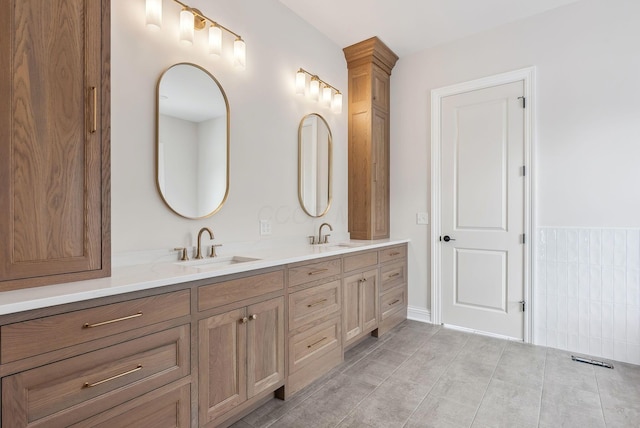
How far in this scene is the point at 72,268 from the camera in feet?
4.43

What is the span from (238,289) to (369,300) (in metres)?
1.46

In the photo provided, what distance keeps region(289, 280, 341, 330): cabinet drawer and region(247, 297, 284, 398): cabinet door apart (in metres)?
0.11

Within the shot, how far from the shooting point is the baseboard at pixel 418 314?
11.4 ft

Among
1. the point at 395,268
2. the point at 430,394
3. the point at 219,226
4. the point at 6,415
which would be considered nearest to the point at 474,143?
the point at 395,268

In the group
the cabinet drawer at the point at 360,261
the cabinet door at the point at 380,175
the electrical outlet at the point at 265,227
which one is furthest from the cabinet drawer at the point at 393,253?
the electrical outlet at the point at 265,227

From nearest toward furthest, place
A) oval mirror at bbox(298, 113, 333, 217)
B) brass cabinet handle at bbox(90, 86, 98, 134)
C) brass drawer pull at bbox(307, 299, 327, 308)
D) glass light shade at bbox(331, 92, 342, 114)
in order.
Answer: brass cabinet handle at bbox(90, 86, 98, 134), brass drawer pull at bbox(307, 299, 327, 308), oval mirror at bbox(298, 113, 333, 217), glass light shade at bbox(331, 92, 342, 114)

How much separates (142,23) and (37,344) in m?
1.68

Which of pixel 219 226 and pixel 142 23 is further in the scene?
pixel 219 226

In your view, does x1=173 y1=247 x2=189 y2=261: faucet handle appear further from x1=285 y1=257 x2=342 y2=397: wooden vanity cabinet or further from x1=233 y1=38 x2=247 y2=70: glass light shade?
x1=233 y1=38 x2=247 y2=70: glass light shade

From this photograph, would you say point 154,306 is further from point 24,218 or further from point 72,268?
point 24,218

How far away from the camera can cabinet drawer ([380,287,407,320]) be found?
10.1 feet

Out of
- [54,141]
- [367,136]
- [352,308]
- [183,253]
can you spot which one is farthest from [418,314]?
[54,141]

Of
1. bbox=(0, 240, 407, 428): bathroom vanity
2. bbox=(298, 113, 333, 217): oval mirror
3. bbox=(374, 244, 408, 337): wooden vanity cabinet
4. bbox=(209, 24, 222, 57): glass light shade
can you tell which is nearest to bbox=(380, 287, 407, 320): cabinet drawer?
bbox=(374, 244, 408, 337): wooden vanity cabinet

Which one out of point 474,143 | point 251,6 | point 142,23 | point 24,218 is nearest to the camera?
point 24,218
